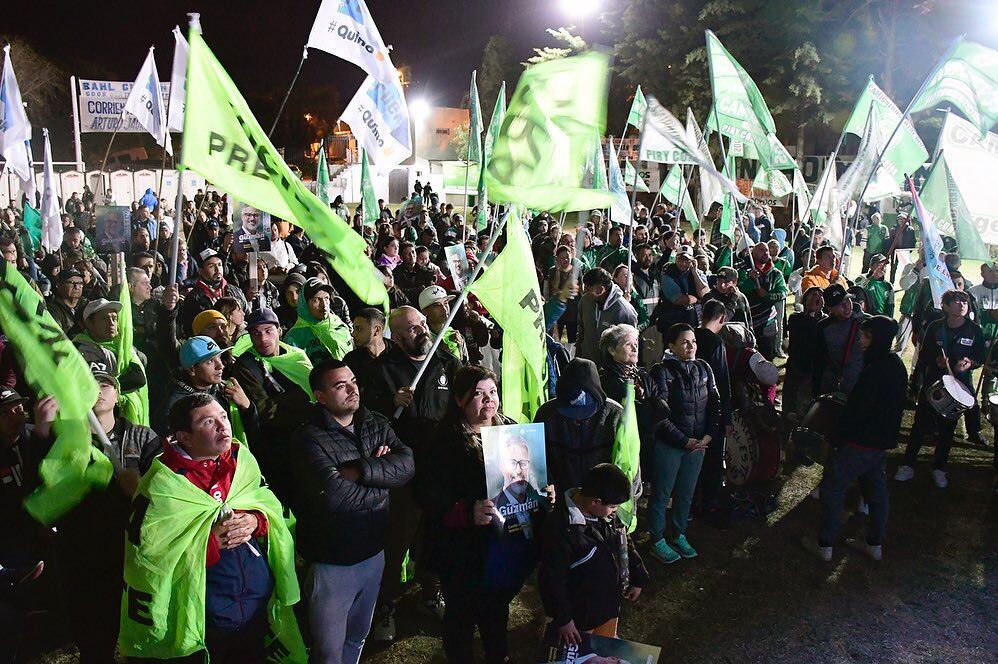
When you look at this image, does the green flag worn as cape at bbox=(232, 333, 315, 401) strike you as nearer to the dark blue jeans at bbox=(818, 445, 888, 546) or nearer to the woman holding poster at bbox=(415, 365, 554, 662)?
the woman holding poster at bbox=(415, 365, 554, 662)

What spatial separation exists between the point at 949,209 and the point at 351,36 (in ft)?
21.1

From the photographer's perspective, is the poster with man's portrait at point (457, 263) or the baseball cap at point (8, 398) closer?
the baseball cap at point (8, 398)

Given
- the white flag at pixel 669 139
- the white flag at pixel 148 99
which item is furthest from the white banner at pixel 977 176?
the white flag at pixel 148 99

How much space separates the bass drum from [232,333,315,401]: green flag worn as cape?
134 inches

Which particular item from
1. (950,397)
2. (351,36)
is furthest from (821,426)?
(351,36)

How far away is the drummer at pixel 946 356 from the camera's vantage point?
6848 millimetres

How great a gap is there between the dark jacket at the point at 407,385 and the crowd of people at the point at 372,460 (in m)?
0.01

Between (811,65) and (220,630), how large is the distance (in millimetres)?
32657

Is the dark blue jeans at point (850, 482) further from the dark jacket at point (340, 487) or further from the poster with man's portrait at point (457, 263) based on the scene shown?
the poster with man's portrait at point (457, 263)

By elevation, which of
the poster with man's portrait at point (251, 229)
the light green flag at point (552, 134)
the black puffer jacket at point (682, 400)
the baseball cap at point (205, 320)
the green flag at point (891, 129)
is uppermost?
the green flag at point (891, 129)

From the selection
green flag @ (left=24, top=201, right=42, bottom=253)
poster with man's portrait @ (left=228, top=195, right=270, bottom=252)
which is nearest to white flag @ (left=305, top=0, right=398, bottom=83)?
poster with man's portrait @ (left=228, top=195, right=270, bottom=252)

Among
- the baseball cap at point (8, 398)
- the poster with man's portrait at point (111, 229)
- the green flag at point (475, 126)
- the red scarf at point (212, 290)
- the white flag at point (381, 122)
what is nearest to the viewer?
the baseball cap at point (8, 398)

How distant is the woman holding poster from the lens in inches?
140

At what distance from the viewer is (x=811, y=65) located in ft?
99.8
